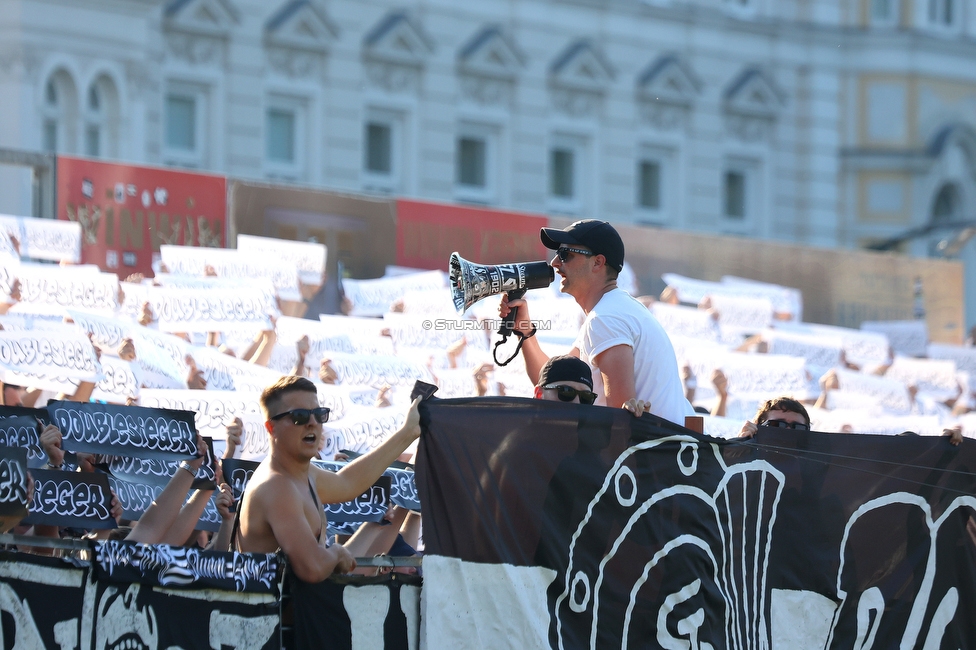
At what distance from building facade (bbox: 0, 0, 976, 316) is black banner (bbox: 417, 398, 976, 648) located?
1337cm

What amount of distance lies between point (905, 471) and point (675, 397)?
985 millimetres

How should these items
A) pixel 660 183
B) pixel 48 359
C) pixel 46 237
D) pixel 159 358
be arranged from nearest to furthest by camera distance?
pixel 48 359
pixel 159 358
pixel 46 237
pixel 660 183

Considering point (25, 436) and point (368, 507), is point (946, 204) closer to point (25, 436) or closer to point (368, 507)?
point (368, 507)

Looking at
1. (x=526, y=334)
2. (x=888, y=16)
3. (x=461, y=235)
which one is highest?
(x=888, y=16)

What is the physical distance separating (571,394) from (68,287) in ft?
15.5

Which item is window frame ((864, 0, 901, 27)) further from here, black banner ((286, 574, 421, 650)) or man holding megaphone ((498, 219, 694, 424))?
black banner ((286, 574, 421, 650))

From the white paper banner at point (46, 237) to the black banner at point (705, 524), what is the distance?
5628 mm

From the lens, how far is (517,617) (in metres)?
4.71

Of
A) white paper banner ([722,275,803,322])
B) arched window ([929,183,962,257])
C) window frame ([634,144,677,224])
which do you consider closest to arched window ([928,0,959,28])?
arched window ([929,183,962,257])

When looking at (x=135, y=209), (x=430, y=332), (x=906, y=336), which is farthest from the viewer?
(x=906, y=336)

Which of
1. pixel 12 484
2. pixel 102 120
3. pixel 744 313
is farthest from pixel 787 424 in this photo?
pixel 102 120

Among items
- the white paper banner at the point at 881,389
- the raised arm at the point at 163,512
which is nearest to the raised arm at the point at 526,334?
the raised arm at the point at 163,512

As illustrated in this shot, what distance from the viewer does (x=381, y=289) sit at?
37.9 feet

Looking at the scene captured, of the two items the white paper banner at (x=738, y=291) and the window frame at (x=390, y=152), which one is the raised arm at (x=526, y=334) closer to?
the white paper banner at (x=738, y=291)
